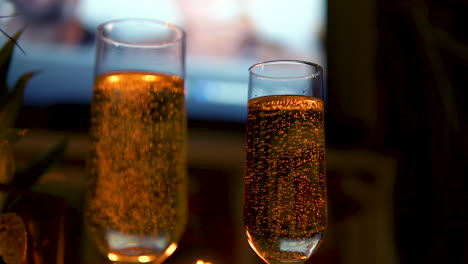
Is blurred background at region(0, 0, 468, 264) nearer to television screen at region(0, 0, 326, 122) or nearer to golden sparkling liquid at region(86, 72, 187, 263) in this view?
television screen at region(0, 0, 326, 122)

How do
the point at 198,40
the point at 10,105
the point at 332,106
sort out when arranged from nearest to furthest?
the point at 10,105 < the point at 198,40 < the point at 332,106

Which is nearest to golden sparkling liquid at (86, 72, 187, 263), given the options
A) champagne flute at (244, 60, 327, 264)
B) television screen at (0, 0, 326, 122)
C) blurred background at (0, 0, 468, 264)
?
champagne flute at (244, 60, 327, 264)

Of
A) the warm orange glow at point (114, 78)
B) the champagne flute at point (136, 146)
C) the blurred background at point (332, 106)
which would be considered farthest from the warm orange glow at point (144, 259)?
the blurred background at point (332, 106)

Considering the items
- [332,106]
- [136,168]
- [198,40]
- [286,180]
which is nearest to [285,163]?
[286,180]

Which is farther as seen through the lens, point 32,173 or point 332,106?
point 332,106

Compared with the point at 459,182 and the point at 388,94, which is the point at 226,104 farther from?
the point at 459,182

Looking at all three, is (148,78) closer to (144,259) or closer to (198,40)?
(144,259)

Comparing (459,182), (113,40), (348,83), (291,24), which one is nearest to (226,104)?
(291,24)

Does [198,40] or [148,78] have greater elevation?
[198,40]
